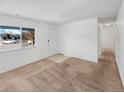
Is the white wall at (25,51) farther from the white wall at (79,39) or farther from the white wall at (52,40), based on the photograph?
the white wall at (79,39)

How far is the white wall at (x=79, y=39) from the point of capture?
439 centimetres

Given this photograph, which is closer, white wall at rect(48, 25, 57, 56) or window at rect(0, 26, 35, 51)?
window at rect(0, 26, 35, 51)

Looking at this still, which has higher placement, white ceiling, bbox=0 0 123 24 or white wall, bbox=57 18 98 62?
white ceiling, bbox=0 0 123 24

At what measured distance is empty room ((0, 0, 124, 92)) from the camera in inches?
92.9

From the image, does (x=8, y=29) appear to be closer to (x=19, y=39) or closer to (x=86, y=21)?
(x=19, y=39)

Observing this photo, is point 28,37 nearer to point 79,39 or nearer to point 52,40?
point 52,40

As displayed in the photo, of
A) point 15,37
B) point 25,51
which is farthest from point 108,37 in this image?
point 15,37

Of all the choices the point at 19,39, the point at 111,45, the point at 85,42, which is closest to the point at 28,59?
the point at 19,39

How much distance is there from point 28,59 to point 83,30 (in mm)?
3427

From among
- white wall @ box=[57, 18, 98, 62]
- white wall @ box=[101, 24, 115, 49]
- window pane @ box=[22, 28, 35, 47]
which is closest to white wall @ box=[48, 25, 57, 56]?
white wall @ box=[57, 18, 98, 62]

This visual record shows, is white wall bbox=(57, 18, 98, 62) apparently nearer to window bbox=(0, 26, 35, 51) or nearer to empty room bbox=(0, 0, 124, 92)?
empty room bbox=(0, 0, 124, 92)

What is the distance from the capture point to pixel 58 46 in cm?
655

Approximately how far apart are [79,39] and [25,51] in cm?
312

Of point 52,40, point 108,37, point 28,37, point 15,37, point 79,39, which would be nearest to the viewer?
point 15,37
